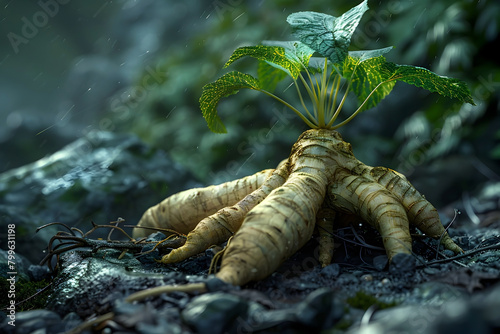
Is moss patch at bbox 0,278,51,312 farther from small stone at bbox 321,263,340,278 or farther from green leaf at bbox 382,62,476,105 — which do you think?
green leaf at bbox 382,62,476,105

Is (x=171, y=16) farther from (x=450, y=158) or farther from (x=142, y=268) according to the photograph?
(x=142, y=268)

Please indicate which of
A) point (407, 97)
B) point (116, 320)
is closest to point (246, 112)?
point (407, 97)

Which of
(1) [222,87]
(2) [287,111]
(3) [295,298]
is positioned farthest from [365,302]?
(2) [287,111]

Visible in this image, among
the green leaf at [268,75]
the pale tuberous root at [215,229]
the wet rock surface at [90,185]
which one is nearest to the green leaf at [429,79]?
the green leaf at [268,75]

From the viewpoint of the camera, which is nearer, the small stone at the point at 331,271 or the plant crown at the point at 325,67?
the small stone at the point at 331,271

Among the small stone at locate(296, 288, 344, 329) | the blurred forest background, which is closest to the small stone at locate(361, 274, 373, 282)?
the small stone at locate(296, 288, 344, 329)

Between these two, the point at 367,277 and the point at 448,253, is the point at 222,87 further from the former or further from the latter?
the point at 448,253

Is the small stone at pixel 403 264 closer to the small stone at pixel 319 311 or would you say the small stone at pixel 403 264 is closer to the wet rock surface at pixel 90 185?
the small stone at pixel 319 311

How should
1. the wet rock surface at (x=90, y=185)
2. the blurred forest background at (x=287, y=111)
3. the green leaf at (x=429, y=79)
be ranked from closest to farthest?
1. the green leaf at (x=429, y=79)
2. the wet rock surface at (x=90, y=185)
3. the blurred forest background at (x=287, y=111)
